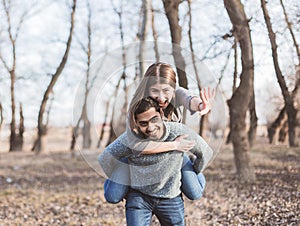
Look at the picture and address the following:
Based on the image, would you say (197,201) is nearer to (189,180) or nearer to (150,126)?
(189,180)

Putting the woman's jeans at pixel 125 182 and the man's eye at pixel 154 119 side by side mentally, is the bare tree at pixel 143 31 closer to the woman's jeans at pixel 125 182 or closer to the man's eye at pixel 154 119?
the man's eye at pixel 154 119

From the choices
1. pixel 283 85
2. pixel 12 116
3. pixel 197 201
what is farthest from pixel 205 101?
pixel 12 116

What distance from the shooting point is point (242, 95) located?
31.0 feet

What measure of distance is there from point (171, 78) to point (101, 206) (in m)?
5.56

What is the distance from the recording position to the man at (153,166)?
2.66 meters

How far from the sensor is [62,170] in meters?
14.7

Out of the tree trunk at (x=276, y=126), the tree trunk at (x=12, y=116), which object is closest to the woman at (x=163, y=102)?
the tree trunk at (x=276, y=126)

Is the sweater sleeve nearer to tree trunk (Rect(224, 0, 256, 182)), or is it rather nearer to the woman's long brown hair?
the woman's long brown hair

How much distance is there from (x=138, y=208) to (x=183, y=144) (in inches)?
22.2

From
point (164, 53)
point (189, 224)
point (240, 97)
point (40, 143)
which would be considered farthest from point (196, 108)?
point (40, 143)

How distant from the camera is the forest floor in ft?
20.7

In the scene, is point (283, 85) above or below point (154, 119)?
above

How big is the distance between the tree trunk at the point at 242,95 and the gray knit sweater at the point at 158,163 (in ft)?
19.5

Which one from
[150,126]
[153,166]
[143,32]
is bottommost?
[153,166]
